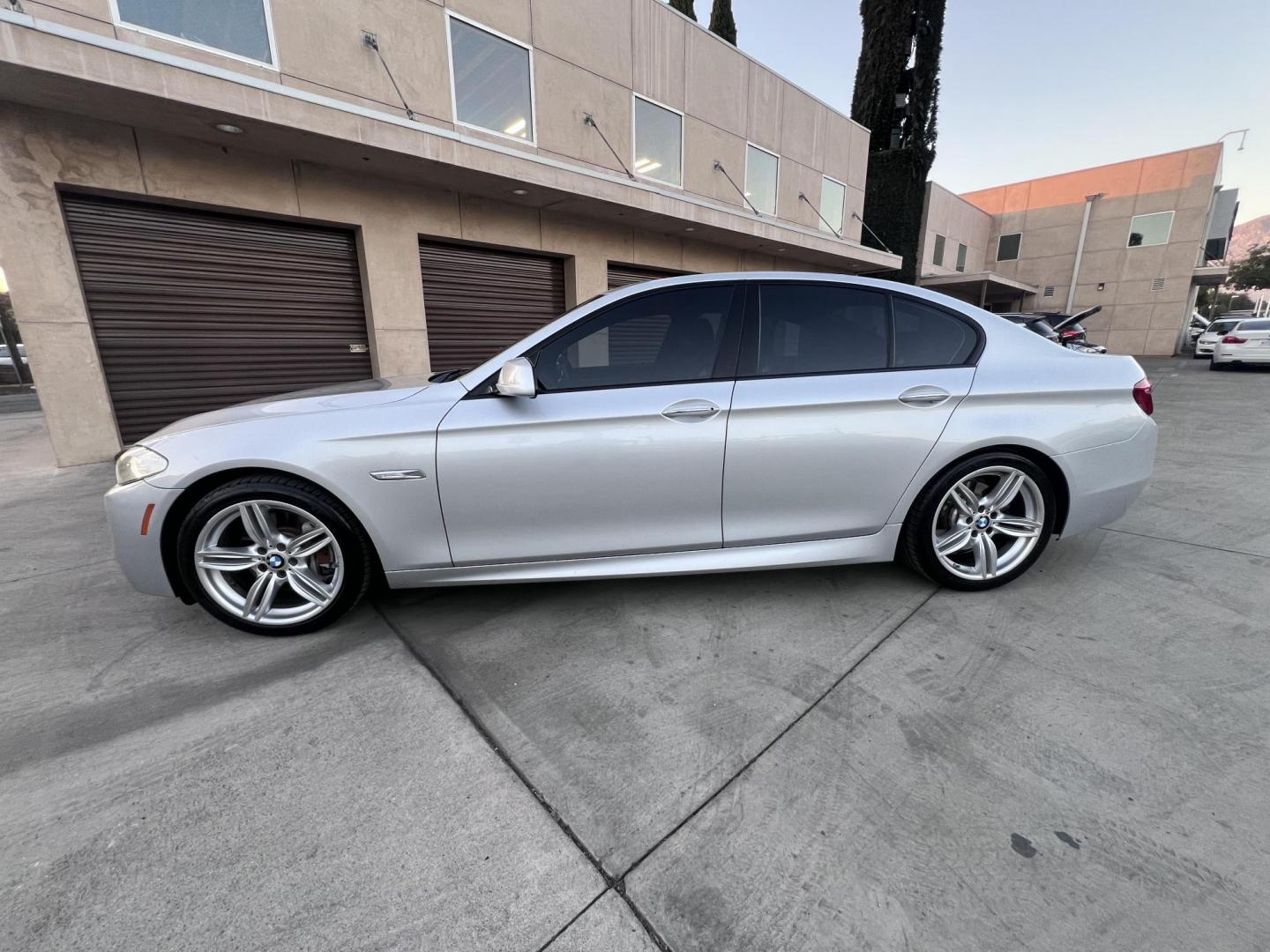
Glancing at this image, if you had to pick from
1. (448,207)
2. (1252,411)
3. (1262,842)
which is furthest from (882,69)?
(1262,842)

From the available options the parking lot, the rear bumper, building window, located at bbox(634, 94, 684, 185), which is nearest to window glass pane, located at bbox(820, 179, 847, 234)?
building window, located at bbox(634, 94, 684, 185)

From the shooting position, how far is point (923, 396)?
8.01 feet

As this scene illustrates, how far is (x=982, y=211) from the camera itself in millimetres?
25688

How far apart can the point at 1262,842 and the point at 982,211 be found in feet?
103

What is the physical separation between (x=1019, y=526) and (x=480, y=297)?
734 centimetres

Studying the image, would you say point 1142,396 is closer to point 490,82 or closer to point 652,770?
point 652,770

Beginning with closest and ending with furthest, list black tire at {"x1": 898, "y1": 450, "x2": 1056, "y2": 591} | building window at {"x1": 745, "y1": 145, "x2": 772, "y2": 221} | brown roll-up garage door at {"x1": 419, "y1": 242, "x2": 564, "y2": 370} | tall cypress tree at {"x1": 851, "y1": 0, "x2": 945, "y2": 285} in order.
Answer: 1. black tire at {"x1": 898, "y1": 450, "x2": 1056, "y2": 591}
2. brown roll-up garage door at {"x1": 419, "y1": 242, "x2": 564, "y2": 370}
3. building window at {"x1": 745, "y1": 145, "x2": 772, "y2": 221}
4. tall cypress tree at {"x1": 851, "y1": 0, "x2": 945, "y2": 285}

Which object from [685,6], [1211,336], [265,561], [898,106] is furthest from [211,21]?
[1211,336]

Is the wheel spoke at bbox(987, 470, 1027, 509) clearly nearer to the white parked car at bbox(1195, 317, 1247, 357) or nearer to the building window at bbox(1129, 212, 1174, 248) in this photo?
the white parked car at bbox(1195, 317, 1247, 357)

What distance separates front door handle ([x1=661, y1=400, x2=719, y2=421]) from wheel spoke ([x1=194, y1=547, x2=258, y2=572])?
1864 millimetres

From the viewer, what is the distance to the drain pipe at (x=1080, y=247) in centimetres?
2333

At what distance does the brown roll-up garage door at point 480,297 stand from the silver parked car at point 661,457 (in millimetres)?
5192

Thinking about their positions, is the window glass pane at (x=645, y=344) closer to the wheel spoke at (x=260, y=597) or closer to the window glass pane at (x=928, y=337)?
the window glass pane at (x=928, y=337)

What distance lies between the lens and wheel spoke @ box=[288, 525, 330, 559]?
2.30 m
